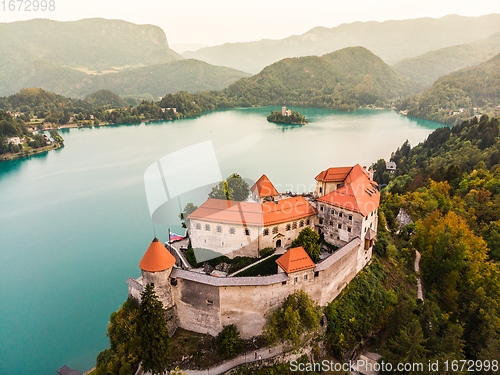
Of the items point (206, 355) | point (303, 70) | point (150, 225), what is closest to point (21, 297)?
point (150, 225)

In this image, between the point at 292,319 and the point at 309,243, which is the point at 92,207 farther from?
the point at 292,319

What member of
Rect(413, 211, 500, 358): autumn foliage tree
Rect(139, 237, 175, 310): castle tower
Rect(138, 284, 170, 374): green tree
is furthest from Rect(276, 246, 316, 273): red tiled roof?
Rect(413, 211, 500, 358): autumn foliage tree

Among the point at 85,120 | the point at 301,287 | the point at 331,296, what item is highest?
the point at 85,120

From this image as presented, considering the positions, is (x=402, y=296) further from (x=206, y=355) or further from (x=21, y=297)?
(x=21, y=297)

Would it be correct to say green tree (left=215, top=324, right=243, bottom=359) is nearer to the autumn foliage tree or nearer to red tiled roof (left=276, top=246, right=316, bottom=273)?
red tiled roof (left=276, top=246, right=316, bottom=273)

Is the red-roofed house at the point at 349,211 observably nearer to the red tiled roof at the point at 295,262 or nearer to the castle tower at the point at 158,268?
the red tiled roof at the point at 295,262

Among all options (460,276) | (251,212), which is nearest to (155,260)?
(251,212)

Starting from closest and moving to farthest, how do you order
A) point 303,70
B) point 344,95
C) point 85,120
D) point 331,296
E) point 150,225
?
point 331,296, point 150,225, point 85,120, point 344,95, point 303,70
